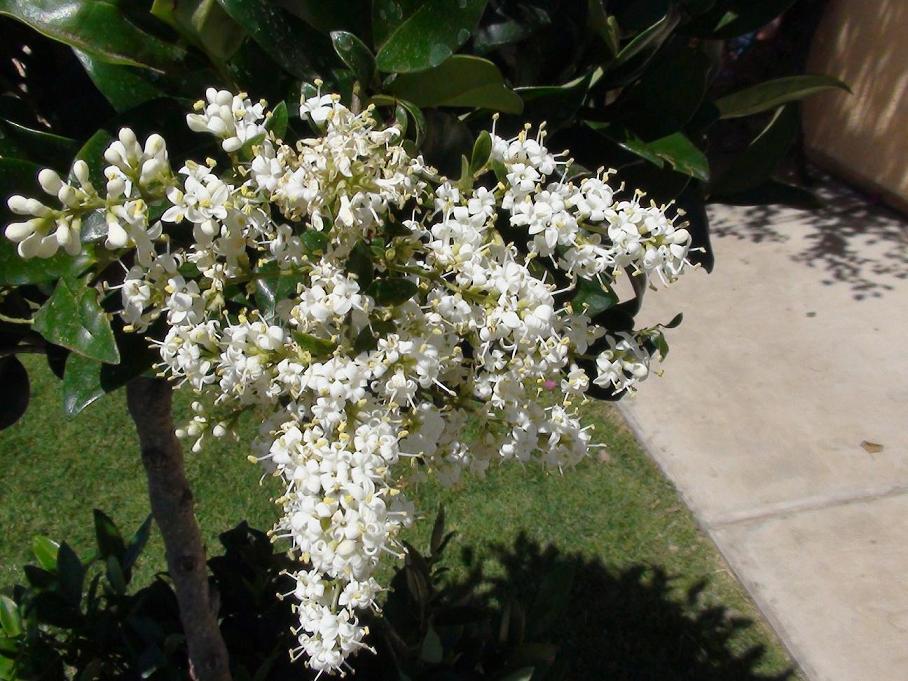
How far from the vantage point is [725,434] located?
4.51 meters

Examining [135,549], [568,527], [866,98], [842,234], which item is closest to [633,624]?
[568,527]

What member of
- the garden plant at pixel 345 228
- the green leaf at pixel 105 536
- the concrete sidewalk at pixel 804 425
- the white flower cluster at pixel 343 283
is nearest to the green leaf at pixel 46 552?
the green leaf at pixel 105 536

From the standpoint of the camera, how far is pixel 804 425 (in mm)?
4574

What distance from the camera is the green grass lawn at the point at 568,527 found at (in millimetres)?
3400

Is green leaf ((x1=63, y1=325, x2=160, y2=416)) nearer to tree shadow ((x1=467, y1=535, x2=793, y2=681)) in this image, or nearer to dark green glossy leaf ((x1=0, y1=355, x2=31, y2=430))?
dark green glossy leaf ((x1=0, y1=355, x2=31, y2=430))

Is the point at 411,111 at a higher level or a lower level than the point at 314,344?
higher

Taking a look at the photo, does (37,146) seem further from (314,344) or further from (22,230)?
(314,344)

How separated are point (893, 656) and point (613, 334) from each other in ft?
8.65

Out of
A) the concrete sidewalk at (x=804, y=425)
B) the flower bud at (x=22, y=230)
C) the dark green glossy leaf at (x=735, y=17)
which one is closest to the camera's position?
the flower bud at (x=22, y=230)

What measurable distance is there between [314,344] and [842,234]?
625cm

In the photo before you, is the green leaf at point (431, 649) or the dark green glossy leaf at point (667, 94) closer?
the dark green glossy leaf at point (667, 94)

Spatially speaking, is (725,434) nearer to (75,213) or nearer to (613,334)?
(613,334)

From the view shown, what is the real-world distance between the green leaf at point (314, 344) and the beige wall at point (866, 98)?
6.51 metres

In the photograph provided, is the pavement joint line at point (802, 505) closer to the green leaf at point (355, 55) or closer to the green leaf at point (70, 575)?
the green leaf at point (70, 575)
